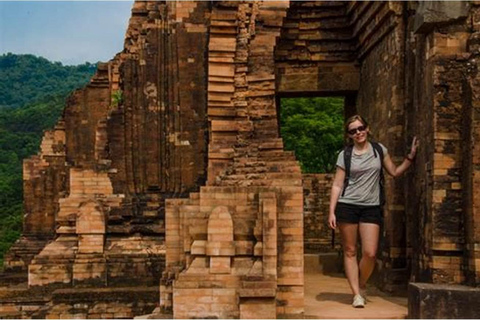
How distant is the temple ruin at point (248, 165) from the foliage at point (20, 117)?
2485cm

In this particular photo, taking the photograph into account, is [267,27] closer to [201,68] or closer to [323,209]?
[201,68]

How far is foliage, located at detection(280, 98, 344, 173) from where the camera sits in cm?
3541

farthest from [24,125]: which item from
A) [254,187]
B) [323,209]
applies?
[254,187]

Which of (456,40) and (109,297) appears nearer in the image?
(456,40)

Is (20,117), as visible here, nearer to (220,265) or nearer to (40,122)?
(40,122)

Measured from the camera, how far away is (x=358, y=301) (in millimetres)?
8961

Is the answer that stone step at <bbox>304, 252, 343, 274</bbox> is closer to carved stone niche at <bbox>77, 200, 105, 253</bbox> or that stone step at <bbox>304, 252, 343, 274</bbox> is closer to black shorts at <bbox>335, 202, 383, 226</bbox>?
carved stone niche at <bbox>77, 200, 105, 253</bbox>

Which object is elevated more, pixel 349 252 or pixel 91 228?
pixel 349 252

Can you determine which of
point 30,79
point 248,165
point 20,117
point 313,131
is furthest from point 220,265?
point 30,79

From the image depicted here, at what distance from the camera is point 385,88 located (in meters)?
12.3

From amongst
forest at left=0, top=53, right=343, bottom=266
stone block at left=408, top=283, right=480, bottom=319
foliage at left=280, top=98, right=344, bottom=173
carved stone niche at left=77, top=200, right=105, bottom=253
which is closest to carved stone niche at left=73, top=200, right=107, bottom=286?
carved stone niche at left=77, top=200, right=105, bottom=253

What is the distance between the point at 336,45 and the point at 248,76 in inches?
112

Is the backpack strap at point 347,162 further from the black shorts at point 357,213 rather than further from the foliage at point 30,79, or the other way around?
the foliage at point 30,79

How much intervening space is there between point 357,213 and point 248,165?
1.87m
